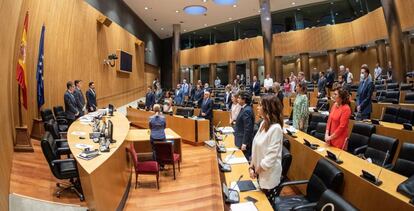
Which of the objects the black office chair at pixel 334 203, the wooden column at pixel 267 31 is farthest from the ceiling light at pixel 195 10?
the black office chair at pixel 334 203

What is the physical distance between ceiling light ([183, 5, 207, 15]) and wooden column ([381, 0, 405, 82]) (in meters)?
7.77

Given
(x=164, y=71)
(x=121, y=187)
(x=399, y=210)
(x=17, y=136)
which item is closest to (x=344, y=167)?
(x=399, y=210)

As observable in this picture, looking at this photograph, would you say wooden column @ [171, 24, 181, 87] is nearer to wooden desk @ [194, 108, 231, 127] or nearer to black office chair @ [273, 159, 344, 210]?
wooden desk @ [194, 108, 231, 127]

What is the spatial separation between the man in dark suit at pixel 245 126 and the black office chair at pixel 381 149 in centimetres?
136

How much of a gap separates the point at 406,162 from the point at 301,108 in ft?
6.65

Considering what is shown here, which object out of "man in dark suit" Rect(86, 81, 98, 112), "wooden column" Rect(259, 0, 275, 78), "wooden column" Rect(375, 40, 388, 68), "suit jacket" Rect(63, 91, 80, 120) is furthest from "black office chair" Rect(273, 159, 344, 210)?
"wooden column" Rect(375, 40, 388, 68)

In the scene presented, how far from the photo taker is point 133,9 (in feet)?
45.1

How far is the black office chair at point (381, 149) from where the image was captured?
Answer: 9.72ft

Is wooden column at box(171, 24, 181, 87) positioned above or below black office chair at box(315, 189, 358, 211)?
above

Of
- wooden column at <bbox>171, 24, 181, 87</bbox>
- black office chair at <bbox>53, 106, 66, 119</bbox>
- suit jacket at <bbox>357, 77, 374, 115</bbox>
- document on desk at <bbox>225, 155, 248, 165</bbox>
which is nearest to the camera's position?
document on desk at <bbox>225, 155, 248, 165</bbox>

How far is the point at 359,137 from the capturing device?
12.4 feet

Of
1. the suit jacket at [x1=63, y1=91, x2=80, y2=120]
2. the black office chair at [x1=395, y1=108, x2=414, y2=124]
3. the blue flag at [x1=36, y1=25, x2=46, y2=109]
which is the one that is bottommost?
the black office chair at [x1=395, y1=108, x2=414, y2=124]

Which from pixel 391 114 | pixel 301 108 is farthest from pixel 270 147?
pixel 391 114

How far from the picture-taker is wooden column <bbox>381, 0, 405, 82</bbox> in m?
8.20
